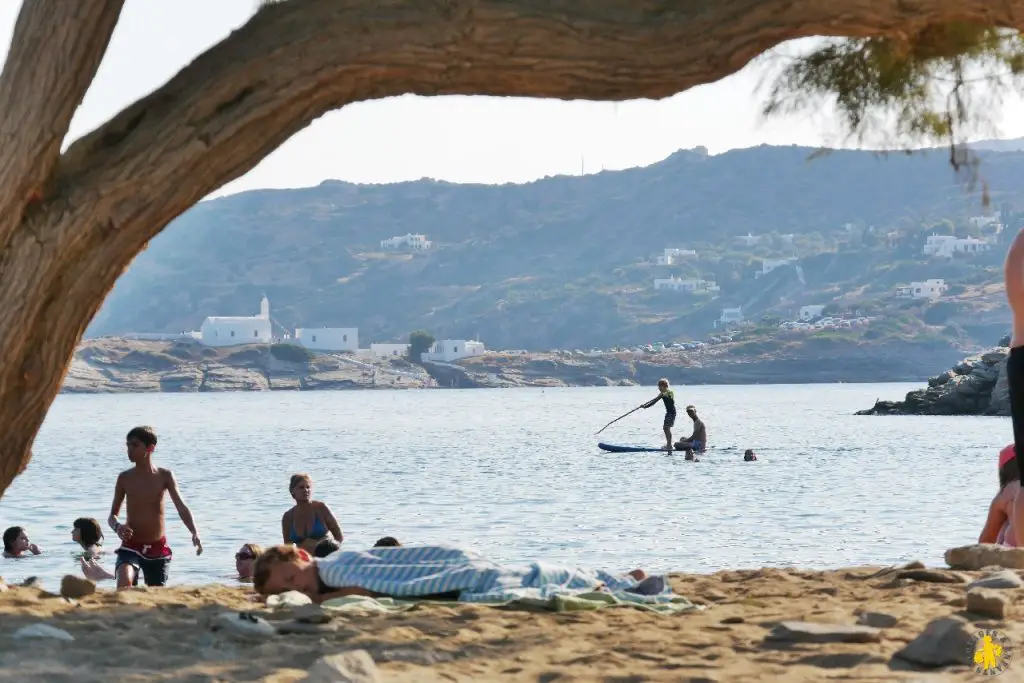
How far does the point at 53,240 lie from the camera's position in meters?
6.26

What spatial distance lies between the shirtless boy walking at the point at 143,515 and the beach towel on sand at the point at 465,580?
6.82ft

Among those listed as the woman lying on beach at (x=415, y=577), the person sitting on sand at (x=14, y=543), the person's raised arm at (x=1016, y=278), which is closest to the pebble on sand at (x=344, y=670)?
the woman lying on beach at (x=415, y=577)

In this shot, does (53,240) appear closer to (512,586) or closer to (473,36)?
(473,36)

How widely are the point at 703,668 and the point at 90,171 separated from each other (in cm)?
331

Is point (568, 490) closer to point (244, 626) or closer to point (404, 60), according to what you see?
point (404, 60)

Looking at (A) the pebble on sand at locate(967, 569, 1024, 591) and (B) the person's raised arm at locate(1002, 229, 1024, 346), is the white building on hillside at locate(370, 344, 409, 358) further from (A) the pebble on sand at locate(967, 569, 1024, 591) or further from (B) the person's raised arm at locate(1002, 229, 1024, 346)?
(B) the person's raised arm at locate(1002, 229, 1024, 346)

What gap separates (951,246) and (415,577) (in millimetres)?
186479

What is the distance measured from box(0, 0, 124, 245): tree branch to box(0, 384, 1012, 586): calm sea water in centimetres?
849

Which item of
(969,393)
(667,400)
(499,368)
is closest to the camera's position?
(667,400)

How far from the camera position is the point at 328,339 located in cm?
18938

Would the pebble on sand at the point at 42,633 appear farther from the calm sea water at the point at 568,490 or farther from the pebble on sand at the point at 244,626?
the calm sea water at the point at 568,490

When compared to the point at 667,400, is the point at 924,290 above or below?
above

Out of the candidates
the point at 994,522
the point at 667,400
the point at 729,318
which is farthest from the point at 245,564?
the point at 729,318

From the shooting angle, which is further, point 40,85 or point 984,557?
point 984,557
